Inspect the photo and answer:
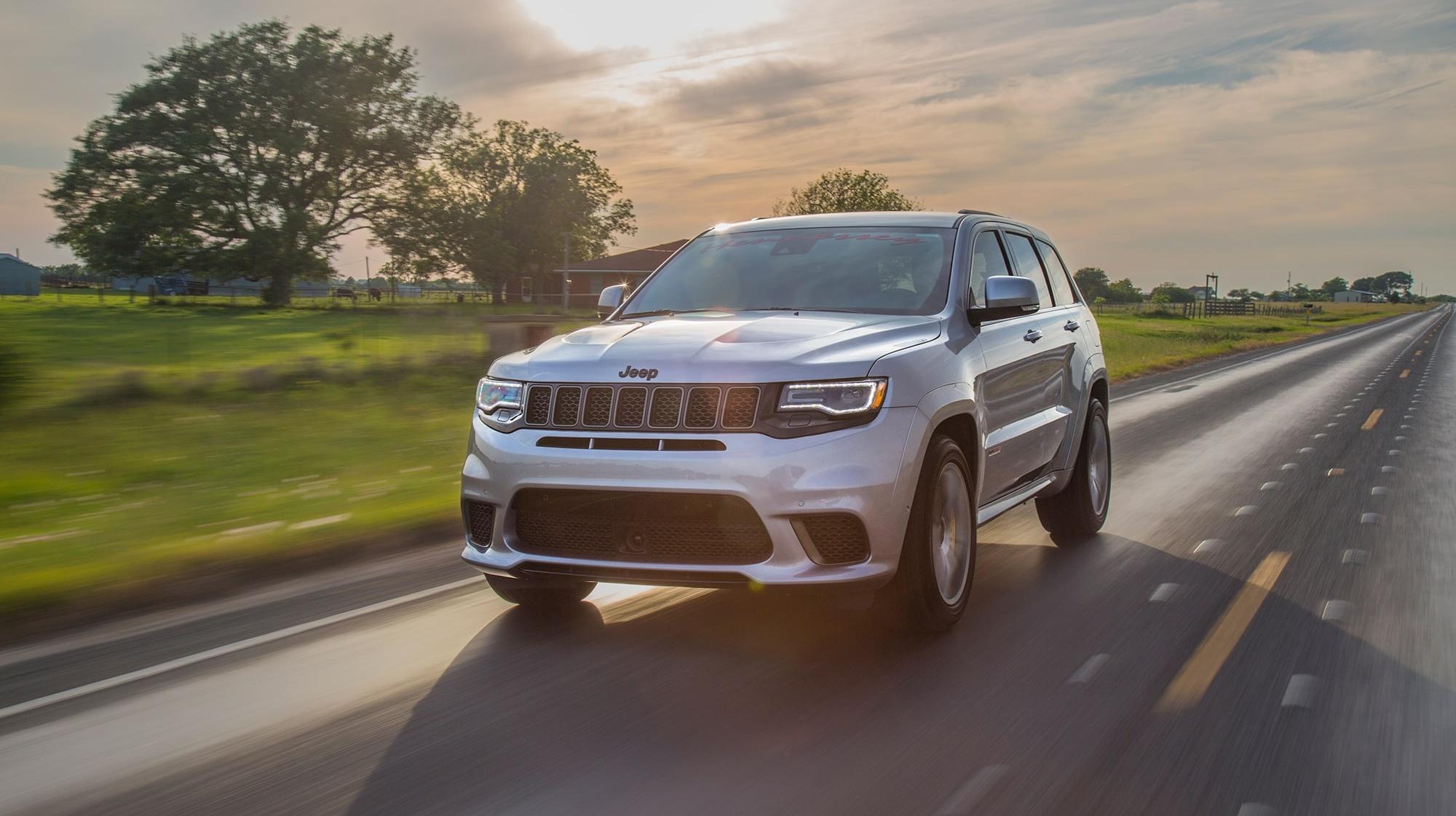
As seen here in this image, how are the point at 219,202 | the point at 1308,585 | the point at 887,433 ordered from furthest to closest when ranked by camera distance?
1. the point at 219,202
2. the point at 1308,585
3. the point at 887,433

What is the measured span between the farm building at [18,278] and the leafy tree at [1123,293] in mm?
115809

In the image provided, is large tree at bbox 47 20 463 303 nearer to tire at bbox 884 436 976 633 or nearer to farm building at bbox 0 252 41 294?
farm building at bbox 0 252 41 294

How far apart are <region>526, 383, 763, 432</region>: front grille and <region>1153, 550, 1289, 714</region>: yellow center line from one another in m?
1.83

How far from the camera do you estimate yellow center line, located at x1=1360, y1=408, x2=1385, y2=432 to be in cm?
1514

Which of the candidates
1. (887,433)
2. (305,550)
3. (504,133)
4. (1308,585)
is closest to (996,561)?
(1308,585)

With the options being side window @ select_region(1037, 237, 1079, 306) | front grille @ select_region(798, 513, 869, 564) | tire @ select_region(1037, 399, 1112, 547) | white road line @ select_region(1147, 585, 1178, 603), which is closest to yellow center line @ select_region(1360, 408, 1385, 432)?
side window @ select_region(1037, 237, 1079, 306)

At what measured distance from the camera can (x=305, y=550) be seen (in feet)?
23.8

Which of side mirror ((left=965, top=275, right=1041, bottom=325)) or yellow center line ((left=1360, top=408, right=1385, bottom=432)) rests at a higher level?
side mirror ((left=965, top=275, right=1041, bottom=325))

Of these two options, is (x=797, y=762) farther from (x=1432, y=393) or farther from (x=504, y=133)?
(x=504, y=133)

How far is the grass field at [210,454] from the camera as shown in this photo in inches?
285

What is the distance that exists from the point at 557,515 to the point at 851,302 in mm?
1858

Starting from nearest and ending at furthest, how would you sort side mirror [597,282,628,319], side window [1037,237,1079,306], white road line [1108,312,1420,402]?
side mirror [597,282,628,319], side window [1037,237,1079,306], white road line [1108,312,1420,402]

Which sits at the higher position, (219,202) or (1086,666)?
(219,202)

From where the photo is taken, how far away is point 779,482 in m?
4.57
